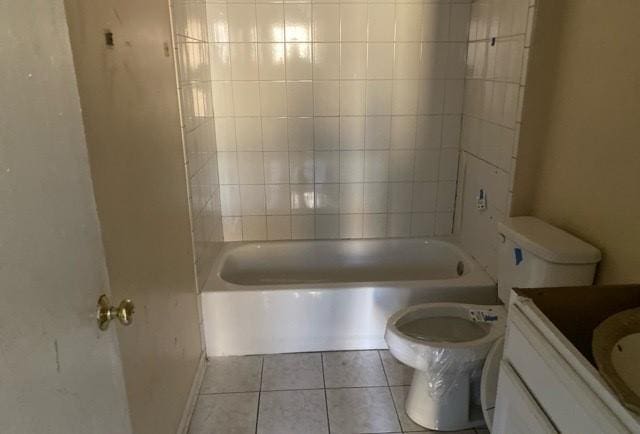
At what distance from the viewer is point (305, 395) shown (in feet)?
6.91

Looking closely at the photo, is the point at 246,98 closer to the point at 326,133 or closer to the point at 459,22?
the point at 326,133

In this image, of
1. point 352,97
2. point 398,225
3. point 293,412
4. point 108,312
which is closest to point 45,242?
point 108,312

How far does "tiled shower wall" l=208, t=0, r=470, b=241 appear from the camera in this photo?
8.46ft

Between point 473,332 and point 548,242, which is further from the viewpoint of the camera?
point 473,332

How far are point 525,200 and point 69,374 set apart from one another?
1879 mm

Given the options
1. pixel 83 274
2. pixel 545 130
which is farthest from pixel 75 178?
pixel 545 130

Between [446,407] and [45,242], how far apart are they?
1.69 metres

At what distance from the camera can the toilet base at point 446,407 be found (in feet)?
6.18

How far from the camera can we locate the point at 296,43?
8.53ft

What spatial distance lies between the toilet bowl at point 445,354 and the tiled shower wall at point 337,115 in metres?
0.99

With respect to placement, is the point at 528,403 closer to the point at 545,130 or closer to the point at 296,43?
the point at 545,130

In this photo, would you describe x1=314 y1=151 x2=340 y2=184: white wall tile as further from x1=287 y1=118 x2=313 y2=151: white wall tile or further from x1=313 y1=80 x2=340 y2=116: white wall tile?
x1=313 y1=80 x2=340 y2=116: white wall tile

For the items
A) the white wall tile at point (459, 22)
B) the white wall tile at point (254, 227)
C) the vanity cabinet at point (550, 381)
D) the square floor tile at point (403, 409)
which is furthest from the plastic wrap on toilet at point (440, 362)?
the white wall tile at point (459, 22)

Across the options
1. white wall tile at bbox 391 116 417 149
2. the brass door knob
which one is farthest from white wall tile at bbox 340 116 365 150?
the brass door knob
